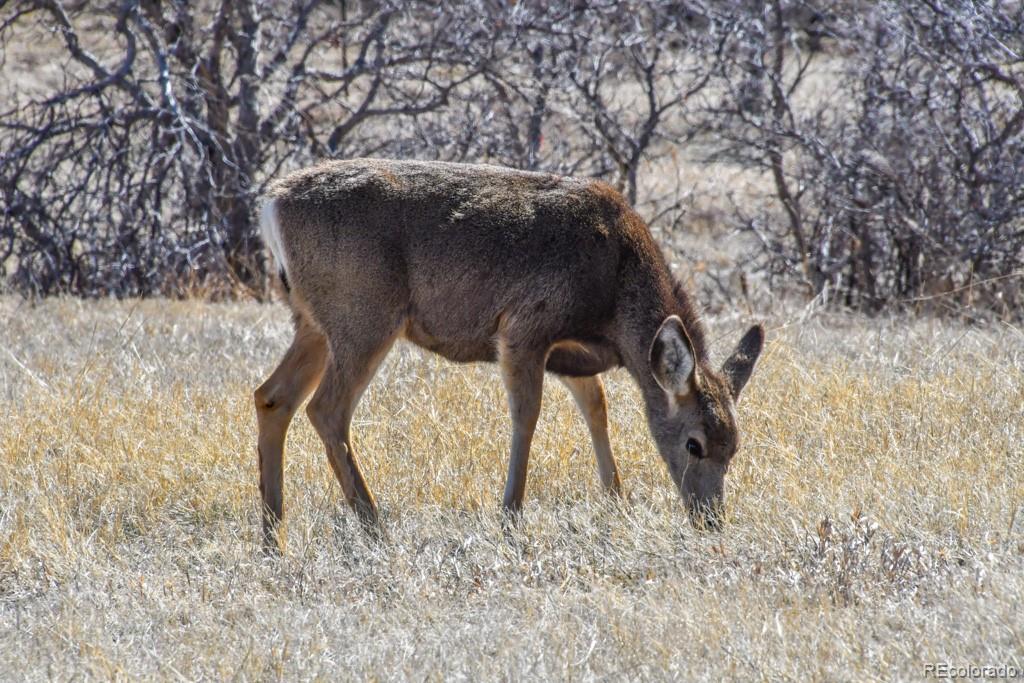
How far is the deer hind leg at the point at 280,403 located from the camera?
246 inches

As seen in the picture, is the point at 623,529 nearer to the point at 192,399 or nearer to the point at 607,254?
the point at 607,254

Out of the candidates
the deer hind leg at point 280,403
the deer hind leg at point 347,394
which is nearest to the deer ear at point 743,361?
the deer hind leg at point 347,394

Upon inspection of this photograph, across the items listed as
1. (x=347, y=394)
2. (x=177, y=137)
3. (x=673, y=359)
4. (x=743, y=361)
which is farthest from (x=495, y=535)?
(x=177, y=137)

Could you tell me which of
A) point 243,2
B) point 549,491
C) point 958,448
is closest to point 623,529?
point 549,491

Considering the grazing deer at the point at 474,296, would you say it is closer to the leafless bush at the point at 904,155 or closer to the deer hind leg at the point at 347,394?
the deer hind leg at the point at 347,394

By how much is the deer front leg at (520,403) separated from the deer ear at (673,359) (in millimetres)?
567

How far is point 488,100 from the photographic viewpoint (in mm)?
12586

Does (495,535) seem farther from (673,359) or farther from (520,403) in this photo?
→ (673,359)

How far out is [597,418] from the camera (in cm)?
682

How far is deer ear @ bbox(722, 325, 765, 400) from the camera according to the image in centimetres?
630

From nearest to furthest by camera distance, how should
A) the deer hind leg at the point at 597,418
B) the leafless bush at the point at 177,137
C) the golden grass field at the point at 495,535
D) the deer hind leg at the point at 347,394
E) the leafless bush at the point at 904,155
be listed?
the golden grass field at the point at 495,535
the deer hind leg at the point at 347,394
the deer hind leg at the point at 597,418
the leafless bush at the point at 904,155
the leafless bush at the point at 177,137

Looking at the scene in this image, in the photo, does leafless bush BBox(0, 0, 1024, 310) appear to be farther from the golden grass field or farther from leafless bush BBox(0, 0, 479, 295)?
the golden grass field

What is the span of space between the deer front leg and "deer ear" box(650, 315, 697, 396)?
57 centimetres

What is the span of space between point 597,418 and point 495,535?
1.20 meters
